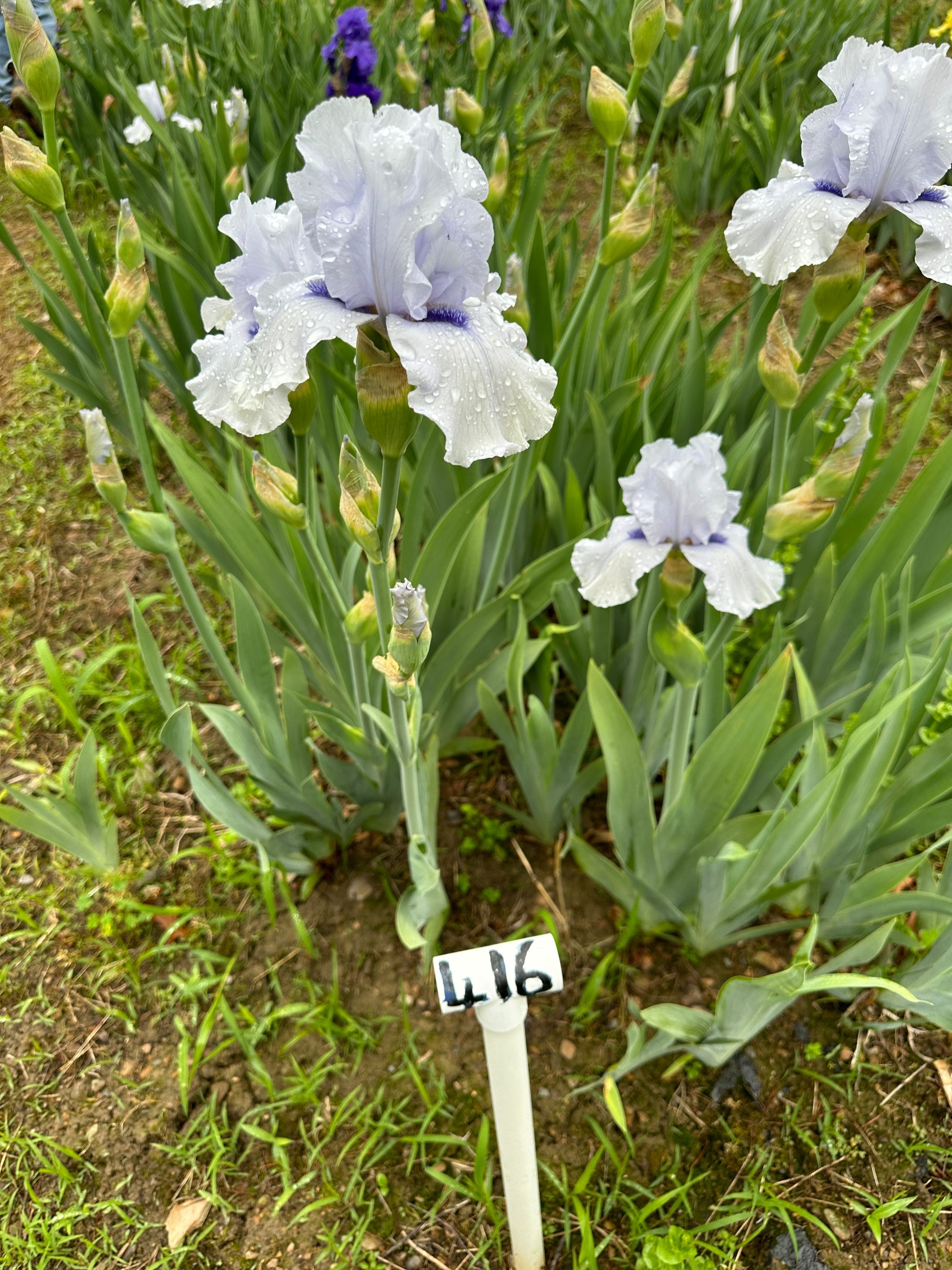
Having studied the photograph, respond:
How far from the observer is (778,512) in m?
1.12

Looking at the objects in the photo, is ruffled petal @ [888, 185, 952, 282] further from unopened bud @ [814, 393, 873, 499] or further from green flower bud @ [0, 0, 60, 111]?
green flower bud @ [0, 0, 60, 111]

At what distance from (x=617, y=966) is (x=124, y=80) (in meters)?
2.51

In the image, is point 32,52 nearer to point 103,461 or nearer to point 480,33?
point 103,461

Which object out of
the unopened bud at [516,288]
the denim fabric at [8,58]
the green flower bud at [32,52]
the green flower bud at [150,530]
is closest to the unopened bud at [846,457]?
the unopened bud at [516,288]

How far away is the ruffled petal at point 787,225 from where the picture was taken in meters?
0.98

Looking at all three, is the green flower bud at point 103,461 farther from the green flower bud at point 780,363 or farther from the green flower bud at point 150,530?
the green flower bud at point 780,363

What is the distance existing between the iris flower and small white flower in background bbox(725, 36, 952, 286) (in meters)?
0.44

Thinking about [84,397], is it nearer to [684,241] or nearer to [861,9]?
[684,241]

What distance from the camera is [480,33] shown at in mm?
1758

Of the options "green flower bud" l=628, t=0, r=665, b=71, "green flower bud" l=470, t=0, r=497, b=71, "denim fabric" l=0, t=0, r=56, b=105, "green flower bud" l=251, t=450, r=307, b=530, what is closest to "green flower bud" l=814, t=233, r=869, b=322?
"green flower bud" l=628, t=0, r=665, b=71

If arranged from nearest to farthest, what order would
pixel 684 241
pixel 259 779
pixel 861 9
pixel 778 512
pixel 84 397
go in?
pixel 778 512, pixel 259 779, pixel 84 397, pixel 861 9, pixel 684 241

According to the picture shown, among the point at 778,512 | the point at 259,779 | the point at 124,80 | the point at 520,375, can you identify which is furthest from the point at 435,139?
the point at 124,80

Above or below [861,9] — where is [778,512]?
below

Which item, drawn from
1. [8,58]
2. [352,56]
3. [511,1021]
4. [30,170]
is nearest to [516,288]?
[30,170]
